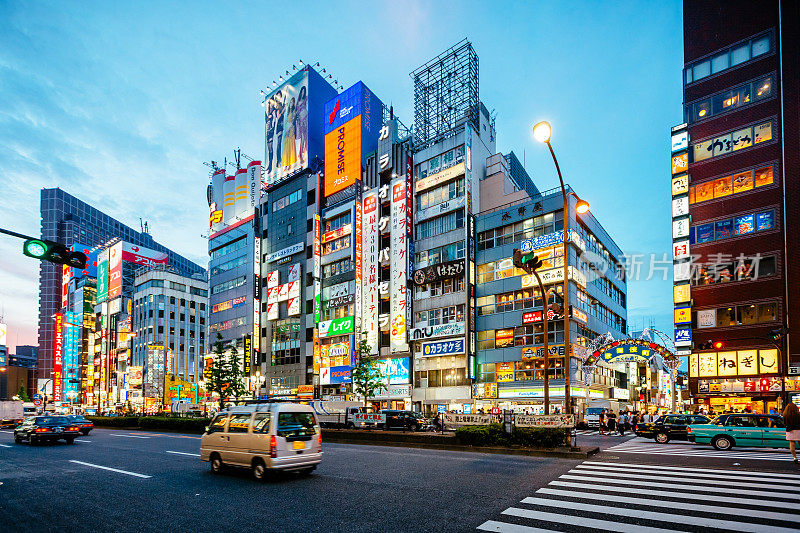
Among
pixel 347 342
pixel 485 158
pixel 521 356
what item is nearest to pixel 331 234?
pixel 347 342

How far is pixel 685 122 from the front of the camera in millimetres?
55469

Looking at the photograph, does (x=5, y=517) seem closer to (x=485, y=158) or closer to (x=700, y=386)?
(x=700, y=386)

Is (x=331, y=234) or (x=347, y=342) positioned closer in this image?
(x=347, y=342)

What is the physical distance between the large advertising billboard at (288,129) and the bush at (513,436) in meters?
64.0

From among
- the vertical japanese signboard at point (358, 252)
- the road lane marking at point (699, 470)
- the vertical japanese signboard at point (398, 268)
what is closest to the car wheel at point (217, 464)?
the road lane marking at point (699, 470)

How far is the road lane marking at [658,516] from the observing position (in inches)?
318

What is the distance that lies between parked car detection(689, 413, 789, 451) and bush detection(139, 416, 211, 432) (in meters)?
27.7

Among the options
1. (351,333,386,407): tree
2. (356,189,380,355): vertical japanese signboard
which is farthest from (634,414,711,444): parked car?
(356,189,380,355): vertical japanese signboard

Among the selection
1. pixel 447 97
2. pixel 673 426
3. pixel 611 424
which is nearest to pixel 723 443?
pixel 673 426

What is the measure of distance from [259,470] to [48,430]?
65.7 feet

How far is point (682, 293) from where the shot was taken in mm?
52656

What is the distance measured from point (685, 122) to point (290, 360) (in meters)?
57.8

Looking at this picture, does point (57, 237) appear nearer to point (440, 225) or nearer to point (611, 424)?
point (440, 225)

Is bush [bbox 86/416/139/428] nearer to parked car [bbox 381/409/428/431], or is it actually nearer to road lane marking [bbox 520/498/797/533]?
parked car [bbox 381/409/428/431]
